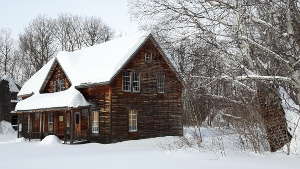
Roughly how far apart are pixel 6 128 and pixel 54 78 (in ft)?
62.1

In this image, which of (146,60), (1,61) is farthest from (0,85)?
(146,60)

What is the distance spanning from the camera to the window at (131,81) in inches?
1121

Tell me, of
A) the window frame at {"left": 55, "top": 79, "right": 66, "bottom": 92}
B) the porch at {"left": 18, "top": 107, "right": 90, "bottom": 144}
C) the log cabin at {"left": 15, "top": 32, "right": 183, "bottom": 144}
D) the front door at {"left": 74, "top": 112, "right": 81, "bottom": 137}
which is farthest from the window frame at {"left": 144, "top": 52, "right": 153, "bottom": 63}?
the window frame at {"left": 55, "top": 79, "right": 66, "bottom": 92}

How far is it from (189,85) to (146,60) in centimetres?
1499

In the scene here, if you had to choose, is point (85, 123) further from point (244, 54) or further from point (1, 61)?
point (1, 61)

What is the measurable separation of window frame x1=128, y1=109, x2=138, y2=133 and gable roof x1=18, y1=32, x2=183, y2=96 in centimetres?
342

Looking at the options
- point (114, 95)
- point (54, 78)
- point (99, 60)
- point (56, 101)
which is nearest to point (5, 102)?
point (54, 78)

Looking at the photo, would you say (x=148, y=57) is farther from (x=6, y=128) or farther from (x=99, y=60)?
(x=6, y=128)

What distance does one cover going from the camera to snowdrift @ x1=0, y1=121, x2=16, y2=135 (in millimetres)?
47838

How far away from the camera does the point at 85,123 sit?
2964 centimetres

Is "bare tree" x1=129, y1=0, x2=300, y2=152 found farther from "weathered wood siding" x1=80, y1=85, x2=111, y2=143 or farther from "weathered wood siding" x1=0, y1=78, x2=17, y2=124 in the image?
"weathered wood siding" x1=0, y1=78, x2=17, y2=124

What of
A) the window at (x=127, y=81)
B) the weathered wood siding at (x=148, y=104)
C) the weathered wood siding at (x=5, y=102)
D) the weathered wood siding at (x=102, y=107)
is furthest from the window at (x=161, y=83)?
the weathered wood siding at (x=5, y=102)

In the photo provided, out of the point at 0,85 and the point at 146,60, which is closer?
the point at 146,60

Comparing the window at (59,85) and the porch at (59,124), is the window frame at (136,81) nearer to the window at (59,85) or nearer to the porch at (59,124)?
the porch at (59,124)
